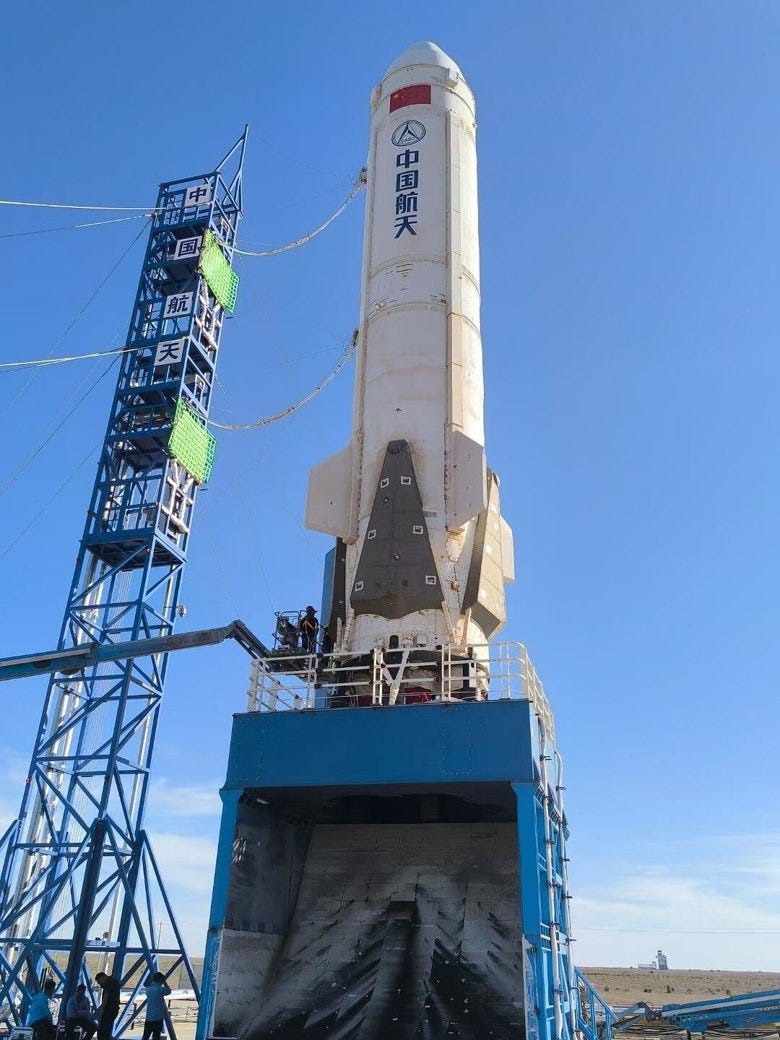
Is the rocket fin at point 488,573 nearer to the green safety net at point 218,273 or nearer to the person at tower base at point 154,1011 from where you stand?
the person at tower base at point 154,1011

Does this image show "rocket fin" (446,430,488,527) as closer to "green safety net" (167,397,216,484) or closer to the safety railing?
the safety railing

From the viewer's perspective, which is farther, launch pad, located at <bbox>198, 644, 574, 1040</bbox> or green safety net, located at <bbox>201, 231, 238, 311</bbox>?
green safety net, located at <bbox>201, 231, 238, 311</bbox>

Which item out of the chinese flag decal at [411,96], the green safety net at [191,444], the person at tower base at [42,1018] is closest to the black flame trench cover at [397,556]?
the person at tower base at [42,1018]

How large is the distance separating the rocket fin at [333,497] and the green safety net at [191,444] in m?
10.3

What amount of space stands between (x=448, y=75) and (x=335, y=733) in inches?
686

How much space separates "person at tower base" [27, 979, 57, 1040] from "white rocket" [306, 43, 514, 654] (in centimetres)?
724

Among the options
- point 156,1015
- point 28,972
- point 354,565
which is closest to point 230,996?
point 156,1015

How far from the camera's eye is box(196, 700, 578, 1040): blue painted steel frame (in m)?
12.4

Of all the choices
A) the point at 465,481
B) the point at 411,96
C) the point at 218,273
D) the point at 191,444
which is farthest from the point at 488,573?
the point at 218,273

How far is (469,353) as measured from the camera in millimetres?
19203

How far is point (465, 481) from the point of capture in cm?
1698

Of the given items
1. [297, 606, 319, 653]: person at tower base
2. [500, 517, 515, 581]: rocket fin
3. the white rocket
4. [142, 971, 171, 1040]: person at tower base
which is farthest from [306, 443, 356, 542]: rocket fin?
→ [142, 971, 171, 1040]: person at tower base

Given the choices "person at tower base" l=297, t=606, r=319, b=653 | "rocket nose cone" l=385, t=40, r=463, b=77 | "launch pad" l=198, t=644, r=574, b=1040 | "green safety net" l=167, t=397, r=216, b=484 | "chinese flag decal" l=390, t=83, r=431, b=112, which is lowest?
"launch pad" l=198, t=644, r=574, b=1040

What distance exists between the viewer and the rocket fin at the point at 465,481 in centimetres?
1673
